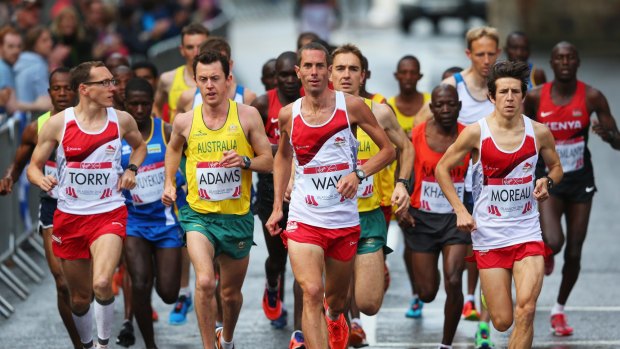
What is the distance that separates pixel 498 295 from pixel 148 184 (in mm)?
3274

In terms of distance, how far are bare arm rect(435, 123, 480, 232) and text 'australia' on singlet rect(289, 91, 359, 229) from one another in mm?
678

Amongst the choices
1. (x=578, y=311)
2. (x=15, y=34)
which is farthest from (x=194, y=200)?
(x=15, y=34)

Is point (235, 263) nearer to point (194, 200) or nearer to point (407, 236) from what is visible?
point (194, 200)

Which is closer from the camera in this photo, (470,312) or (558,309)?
(558,309)

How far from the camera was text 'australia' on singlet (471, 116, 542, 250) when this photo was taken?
1056 cm

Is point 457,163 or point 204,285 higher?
point 457,163

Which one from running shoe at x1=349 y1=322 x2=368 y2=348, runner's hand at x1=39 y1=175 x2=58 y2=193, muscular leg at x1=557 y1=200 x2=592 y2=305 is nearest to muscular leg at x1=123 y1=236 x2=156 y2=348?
runner's hand at x1=39 y1=175 x2=58 y2=193

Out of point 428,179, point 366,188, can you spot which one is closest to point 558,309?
point 428,179

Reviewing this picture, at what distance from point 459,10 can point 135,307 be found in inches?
1415

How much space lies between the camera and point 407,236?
12297mm

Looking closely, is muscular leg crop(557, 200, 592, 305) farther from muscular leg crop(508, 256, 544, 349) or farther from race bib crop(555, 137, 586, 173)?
muscular leg crop(508, 256, 544, 349)

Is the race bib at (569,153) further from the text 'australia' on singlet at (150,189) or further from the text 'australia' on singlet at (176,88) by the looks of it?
the text 'australia' on singlet at (176,88)

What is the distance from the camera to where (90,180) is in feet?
36.5

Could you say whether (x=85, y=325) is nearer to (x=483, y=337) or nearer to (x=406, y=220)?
(x=406, y=220)
